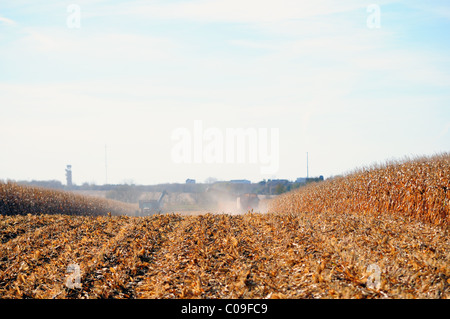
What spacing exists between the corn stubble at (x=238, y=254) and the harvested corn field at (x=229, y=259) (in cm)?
2

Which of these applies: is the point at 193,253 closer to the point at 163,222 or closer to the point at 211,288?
the point at 211,288

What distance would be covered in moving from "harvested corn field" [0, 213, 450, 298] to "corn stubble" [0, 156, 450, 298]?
0.07 ft

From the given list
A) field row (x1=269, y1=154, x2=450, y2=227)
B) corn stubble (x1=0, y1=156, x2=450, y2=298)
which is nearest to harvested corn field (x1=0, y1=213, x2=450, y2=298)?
corn stubble (x1=0, y1=156, x2=450, y2=298)

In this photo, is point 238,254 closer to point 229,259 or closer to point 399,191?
point 229,259

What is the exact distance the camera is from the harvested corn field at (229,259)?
6770 millimetres

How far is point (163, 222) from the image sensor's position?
11.6 metres

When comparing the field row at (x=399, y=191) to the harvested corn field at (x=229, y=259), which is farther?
the field row at (x=399, y=191)

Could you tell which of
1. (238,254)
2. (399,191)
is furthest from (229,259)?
(399,191)

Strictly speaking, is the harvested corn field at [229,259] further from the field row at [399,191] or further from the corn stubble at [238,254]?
the field row at [399,191]

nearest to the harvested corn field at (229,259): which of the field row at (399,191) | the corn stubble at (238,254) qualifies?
the corn stubble at (238,254)

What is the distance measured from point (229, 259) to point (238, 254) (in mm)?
302

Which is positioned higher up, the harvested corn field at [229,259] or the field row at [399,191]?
the field row at [399,191]

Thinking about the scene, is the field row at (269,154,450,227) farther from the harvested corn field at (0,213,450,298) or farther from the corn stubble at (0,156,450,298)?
the harvested corn field at (0,213,450,298)
